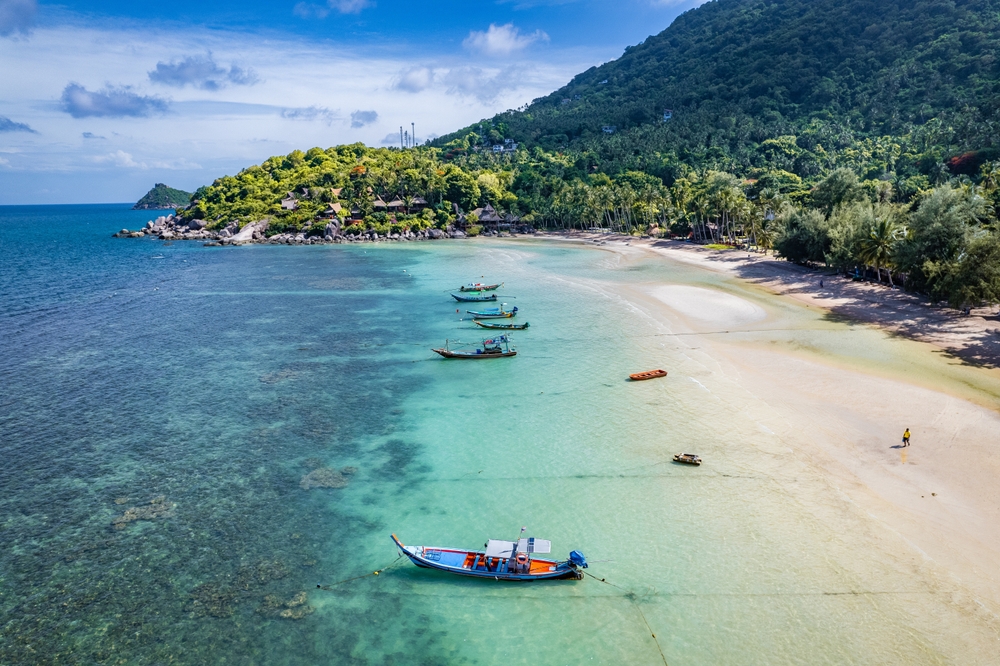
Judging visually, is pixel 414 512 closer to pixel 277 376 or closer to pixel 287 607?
pixel 287 607

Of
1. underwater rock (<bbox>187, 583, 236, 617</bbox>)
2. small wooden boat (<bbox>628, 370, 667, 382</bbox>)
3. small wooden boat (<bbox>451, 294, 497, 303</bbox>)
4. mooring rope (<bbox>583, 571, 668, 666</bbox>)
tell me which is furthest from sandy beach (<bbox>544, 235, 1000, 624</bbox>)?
underwater rock (<bbox>187, 583, 236, 617</bbox>)

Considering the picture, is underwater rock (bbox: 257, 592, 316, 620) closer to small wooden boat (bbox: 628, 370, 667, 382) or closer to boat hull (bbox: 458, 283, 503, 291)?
small wooden boat (bbox: 628, 370, 667, 382)

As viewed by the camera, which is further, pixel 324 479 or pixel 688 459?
pixel 688 459

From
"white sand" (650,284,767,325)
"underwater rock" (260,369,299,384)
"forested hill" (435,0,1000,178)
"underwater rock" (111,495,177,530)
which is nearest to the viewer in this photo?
"underwater rock" (111,495,177,530)

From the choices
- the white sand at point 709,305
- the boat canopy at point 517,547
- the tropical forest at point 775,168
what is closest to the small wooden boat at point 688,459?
the boat canopy at point 517,547

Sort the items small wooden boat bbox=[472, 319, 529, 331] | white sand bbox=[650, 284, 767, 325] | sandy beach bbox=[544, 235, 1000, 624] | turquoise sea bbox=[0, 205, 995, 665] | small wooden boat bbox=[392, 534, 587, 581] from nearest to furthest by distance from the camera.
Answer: turquoise sea bbox=[0, 205, 995, 665] < small wooden boat bbox=[392, 534, 587, 581] < sandy beach bbox=[544, 235, 1000, 624] < small wooden boat bbox=[472, 319, 529, 331] < white sand bbox=[650, 284, 767, 325]

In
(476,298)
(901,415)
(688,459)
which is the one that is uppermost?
(476,298)

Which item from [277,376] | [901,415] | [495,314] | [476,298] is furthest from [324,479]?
[476,298]
